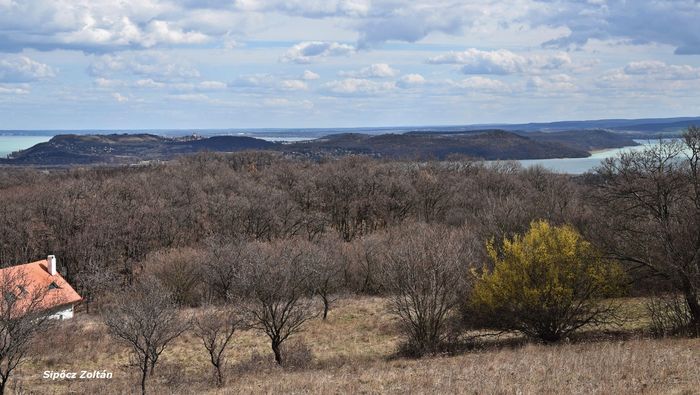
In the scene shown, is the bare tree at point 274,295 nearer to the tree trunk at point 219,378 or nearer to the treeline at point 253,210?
the tree trunk at point 219,378


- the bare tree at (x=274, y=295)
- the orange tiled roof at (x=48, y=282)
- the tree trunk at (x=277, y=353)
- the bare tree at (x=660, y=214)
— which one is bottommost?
the orange tiled roof at (x=48, y=282)

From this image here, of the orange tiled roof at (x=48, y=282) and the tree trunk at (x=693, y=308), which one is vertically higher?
the tree trunk at (x=693, y=308)

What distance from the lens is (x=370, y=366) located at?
2180cm

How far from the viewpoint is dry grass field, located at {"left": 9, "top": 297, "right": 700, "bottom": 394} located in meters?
15.2

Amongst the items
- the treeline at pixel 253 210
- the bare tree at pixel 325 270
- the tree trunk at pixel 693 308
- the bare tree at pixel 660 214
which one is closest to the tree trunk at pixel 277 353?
the bare tree at pixel 325 270

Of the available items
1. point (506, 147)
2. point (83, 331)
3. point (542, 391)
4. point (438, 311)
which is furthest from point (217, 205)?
point (506, 147)

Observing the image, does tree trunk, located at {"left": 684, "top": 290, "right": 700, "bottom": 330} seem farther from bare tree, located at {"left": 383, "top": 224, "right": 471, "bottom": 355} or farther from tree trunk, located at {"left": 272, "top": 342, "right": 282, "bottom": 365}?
tree trunk, located at {"left": 272, "top": 342, "right": 282, "bottom": 365}

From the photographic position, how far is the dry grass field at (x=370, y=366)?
15.2 m

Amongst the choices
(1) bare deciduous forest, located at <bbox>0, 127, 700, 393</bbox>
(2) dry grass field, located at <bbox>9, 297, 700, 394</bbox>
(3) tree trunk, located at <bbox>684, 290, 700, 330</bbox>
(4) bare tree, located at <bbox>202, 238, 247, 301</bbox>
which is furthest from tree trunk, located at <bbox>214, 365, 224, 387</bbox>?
(3) tree trunk, located at <bbox>684, 290, 700, 330</bbox>

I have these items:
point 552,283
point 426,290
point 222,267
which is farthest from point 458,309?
point 222,267

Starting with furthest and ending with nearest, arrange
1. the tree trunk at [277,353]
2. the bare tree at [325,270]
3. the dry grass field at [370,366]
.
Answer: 1. the bare tree at [325,270]
2. the tree trunk at [277,353]
3. the dry grass field at [370,366]

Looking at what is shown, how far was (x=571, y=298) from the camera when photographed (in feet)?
74.8

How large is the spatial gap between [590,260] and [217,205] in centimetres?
4360

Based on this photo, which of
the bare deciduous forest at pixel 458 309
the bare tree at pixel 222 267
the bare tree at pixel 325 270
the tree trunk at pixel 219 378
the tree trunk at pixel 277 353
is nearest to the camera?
the bare deciduous forest at pixel 458 309
